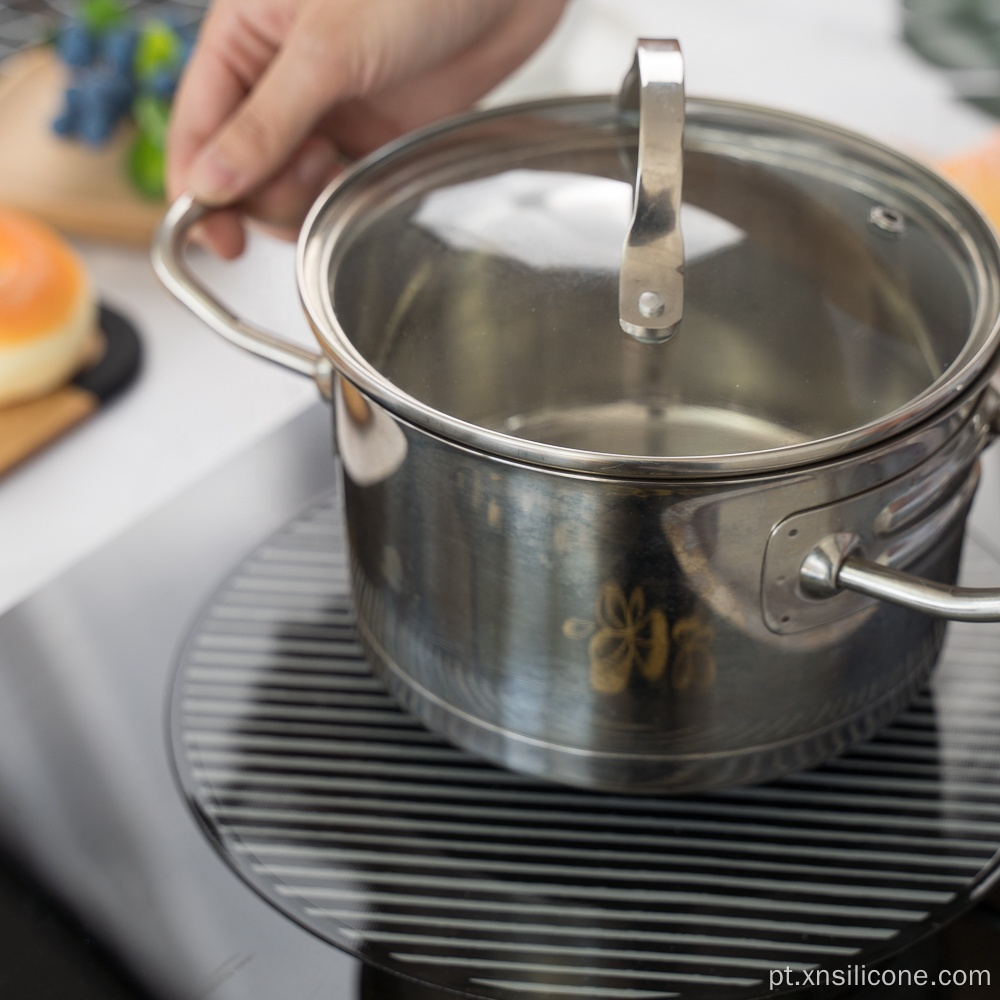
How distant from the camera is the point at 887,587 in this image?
39 cm

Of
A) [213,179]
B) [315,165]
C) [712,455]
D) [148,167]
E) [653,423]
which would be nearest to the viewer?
[712,455]

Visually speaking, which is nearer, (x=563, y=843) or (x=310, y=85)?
(x=563, y=843)

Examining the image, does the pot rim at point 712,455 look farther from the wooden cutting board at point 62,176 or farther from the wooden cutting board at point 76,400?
the wooden cutting board at point 62,176

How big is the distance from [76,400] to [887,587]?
0.52m

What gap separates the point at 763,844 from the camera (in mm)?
484

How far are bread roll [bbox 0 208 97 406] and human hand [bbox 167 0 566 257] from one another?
0.33 ft

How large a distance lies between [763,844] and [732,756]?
52 millimetres

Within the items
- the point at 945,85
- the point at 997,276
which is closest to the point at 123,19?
the point at 945,85

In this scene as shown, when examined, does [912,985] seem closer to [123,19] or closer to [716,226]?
[716,226]

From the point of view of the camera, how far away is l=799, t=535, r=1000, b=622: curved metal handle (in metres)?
0.38

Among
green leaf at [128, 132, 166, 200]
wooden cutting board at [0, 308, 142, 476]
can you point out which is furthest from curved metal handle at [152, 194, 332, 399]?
green leaf at [128, 132, 166, 200]

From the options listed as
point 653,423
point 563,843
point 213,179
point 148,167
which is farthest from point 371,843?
point 148,167

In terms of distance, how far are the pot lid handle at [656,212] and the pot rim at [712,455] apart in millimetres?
81

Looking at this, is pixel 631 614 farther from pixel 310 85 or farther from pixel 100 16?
pixel 100 16
